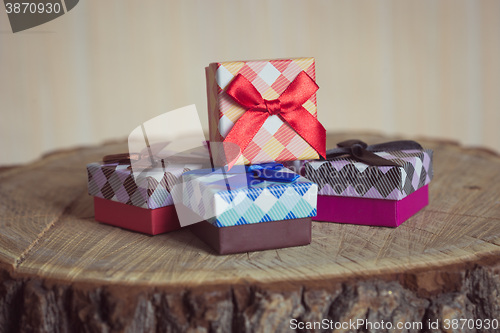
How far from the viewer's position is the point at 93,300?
994 mm

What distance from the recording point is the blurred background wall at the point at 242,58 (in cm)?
287

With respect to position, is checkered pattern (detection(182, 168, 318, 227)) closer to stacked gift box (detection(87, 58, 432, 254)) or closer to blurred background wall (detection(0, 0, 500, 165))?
stacked gift box (detection(87, 58, 432, 254))

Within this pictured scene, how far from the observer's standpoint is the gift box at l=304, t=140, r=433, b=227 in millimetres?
1289

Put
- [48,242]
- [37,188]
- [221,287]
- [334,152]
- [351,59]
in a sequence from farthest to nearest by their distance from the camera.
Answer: [351,59] < [37,188] < [334,152] < [48,242] < [221,287]

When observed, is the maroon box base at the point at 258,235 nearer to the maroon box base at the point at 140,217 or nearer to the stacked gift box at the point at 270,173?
the stacked gift box at the point at 270,173

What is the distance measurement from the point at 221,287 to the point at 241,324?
0.24 feet

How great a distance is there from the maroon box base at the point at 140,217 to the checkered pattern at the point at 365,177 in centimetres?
34

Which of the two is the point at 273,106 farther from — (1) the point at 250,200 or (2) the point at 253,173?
(1) the point at 250,200

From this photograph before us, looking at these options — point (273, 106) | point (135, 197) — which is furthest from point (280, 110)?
point (135, 197)

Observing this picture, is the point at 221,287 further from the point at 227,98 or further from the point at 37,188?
the point at 37,188

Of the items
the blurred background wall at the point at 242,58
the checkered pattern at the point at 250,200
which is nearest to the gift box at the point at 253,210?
the checkered pattern at the point at 250,200

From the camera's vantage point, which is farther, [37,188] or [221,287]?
[37,188]

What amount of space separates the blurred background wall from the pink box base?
175 centimetres

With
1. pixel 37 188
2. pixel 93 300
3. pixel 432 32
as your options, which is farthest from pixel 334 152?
pixel 432 32
